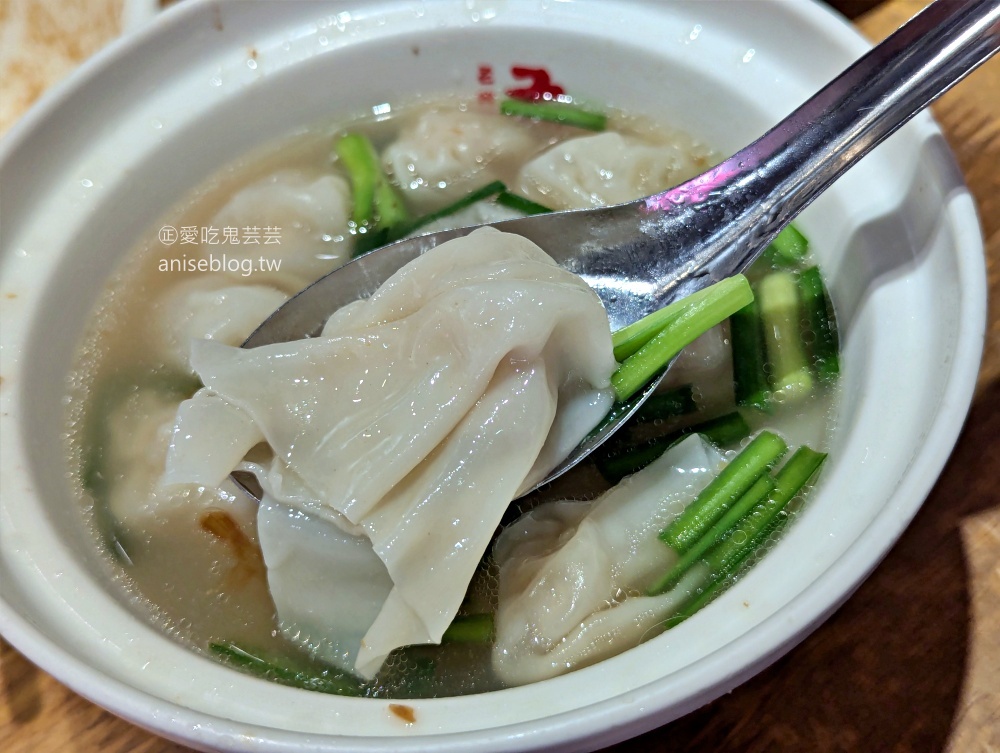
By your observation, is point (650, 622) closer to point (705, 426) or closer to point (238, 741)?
point (705, 426)

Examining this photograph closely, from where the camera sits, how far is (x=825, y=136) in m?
1.29

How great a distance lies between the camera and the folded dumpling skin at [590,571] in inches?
45.2

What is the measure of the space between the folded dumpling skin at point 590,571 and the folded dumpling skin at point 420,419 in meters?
0.15

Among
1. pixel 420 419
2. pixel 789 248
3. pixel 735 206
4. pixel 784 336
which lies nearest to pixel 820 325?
pixel 784 336

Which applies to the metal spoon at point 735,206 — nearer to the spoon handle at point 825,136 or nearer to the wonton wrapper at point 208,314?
the spoon handle at point 825,136

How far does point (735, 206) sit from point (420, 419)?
665mm

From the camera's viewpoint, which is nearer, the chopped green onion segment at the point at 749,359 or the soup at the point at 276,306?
the soup at the point at 276,306

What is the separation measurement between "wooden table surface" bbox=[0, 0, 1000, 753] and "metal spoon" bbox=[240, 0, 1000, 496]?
431mm

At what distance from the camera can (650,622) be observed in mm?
1150

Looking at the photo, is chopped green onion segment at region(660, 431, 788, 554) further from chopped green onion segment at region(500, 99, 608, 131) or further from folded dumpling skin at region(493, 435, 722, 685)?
chopped green onion segment at region(500, 99, 608, 131)

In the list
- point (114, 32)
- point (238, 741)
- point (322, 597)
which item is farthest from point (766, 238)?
point (114, 32)

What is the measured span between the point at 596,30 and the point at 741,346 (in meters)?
0.79

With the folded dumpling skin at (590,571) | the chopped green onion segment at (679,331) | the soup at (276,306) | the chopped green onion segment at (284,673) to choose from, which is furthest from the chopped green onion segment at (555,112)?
the chopped green onion segment at (284,673)

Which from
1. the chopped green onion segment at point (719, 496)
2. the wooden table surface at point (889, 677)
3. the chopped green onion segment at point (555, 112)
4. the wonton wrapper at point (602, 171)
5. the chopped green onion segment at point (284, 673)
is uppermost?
the chopped green onion segment at point (555, 112)
